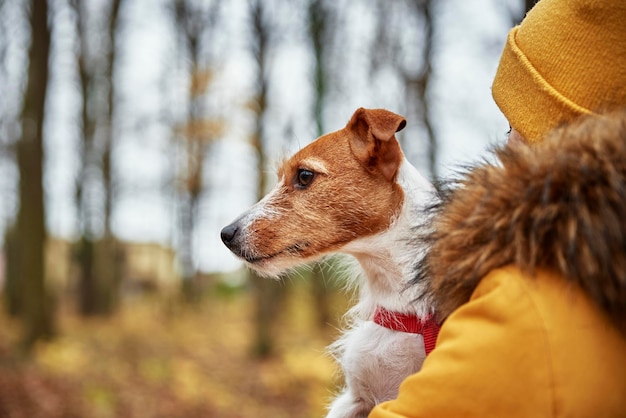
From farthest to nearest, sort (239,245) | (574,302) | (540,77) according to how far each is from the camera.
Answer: (239,245)
(540,77)
(574,302)

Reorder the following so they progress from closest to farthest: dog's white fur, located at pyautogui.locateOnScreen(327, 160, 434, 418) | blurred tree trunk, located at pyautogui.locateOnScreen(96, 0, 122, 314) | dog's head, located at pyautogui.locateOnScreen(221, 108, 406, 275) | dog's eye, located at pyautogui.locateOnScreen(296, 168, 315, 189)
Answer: dog's white fur, located at pyautogui.locateOnScreen(327, 160, 434, 418) < dog's head, located at pyautogui.locateOnScreen(221, 108, 406, 275) < dog's eye, located at pyautogui.locateOnScreen(296, 168, 315, 189) < blurred tree trunk, located at pyautogui.locateOnScreen(96, 0, 122, 314)

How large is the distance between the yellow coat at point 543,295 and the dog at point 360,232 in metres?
0.92

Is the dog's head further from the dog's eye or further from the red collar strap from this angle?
the red collar strap

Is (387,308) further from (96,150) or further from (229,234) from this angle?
(96,150)

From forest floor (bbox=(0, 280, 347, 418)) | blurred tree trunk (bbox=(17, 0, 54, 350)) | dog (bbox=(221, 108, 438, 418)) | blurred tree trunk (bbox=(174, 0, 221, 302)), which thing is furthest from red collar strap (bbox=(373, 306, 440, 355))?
blurred tree trunk (bbox=(174, 0, 221, 302))

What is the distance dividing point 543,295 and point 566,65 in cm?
65

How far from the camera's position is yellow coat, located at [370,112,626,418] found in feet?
4.19

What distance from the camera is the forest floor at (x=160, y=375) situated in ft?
29.8

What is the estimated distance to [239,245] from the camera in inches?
114

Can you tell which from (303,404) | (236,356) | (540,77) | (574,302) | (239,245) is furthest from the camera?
(236,356)

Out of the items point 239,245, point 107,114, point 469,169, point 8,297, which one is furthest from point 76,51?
point 469,169

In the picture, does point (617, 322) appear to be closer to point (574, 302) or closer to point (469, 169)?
point (574, 302)

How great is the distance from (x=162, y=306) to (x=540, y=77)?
20.4 meters

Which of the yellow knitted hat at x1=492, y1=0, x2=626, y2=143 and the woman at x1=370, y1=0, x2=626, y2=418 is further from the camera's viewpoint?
the yellow knitted hat at x1=492, y1=0, x2=626, y2=143
